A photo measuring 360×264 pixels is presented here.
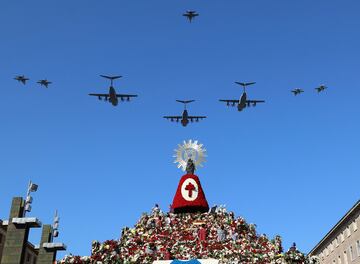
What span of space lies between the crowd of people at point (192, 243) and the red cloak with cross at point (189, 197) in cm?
187

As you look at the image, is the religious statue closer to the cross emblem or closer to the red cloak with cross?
the red cloak with cross

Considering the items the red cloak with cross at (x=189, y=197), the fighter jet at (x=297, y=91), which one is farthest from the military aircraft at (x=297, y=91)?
the red cloak with cross at (x=189, y=197)

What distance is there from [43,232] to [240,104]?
79.4ft

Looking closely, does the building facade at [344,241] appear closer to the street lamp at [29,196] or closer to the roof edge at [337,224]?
the roof edge at [337,224]

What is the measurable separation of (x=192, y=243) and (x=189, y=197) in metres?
7.23

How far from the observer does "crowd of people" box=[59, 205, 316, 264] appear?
1212 inches

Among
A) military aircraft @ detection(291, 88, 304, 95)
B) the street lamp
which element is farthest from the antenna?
military aircraft @ detection(291, 88, 304, 95)

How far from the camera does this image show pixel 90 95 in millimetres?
46156

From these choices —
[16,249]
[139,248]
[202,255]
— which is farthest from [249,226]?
[16,249]

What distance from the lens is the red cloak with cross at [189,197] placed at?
129ft

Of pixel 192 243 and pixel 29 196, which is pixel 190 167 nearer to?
pixel 192 243

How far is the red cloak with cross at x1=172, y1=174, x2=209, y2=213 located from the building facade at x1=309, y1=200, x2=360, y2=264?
2716 centimetres

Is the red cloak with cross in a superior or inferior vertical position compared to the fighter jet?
inferior

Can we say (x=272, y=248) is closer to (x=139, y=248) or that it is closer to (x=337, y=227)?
(x=139, y=248)
